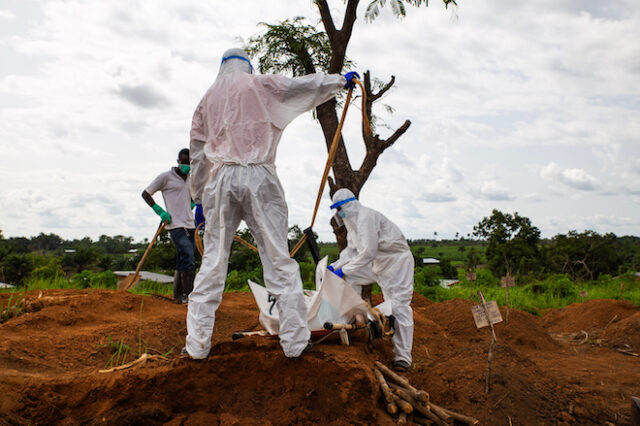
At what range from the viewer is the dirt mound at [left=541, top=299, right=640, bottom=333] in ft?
26.2

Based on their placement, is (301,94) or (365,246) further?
(365,246)

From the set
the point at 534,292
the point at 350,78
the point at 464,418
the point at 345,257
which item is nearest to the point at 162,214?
the point at 345,257

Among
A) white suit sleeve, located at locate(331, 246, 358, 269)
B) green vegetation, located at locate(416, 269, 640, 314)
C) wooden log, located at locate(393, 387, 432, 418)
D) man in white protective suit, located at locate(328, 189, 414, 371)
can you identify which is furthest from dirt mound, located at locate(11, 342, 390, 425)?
green vegetation, located at locate(416, 269, 640, 314)

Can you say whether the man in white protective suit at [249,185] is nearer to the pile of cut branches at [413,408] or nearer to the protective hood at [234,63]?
the protective hood at [234,63]

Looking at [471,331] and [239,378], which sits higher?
[239,378]

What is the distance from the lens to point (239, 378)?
10.7ft

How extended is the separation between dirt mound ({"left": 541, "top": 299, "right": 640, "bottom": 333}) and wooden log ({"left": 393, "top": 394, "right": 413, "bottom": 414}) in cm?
598

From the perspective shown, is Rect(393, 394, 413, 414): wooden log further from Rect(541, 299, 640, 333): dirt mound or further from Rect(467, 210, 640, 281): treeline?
Rect(467, 210, 640, 281): treeline

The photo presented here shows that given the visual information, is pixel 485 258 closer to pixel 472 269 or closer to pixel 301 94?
pixel 472 269

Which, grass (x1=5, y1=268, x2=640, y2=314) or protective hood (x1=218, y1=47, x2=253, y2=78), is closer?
protective hood (x1=218, y1=47, x2=253, y2=78)

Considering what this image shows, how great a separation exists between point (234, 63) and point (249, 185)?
1064 millimetres

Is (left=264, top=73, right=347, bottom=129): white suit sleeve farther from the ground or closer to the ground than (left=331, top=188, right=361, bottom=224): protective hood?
farther from the ground

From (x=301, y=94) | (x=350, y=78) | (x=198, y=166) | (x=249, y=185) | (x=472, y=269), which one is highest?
(x=350, y=78)

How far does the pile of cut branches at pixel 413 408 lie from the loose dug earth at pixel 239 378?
92mm
